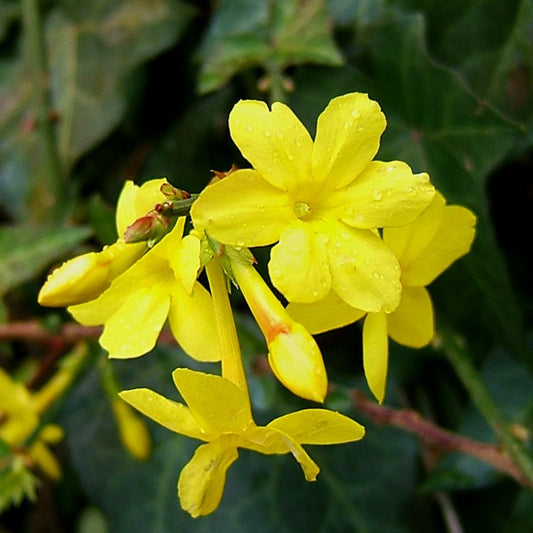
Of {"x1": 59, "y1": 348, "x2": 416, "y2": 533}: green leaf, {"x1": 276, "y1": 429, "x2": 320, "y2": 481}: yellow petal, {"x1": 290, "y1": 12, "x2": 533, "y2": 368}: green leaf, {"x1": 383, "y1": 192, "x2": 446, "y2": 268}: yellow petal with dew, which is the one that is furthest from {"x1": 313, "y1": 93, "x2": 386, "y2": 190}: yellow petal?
{"x1": 59, "y1": 348, "x2": 416, "y2": 533}: green leaf

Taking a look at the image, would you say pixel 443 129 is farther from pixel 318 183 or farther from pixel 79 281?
pixel 79 281

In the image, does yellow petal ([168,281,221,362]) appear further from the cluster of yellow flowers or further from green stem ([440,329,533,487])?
green stem ([440,329,533,487])

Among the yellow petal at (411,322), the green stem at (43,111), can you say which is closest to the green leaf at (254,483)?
the green stem at (43,111)

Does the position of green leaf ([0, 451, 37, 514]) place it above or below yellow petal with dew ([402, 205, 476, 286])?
below

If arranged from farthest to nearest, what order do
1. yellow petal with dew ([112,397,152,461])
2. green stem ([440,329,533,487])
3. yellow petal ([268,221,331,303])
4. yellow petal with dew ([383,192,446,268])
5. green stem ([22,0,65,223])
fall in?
green stem ([22,0,65,223]) → yellow petal with dew ([112,397,152,461]) → green stem ([440,329,533,487]) → yellow petal with dew ([383,192,446,268]) → yellow petal ([268,221,331,303])

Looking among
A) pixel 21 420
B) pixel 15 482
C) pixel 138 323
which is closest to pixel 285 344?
pixel 138 323
